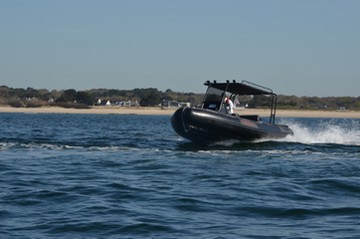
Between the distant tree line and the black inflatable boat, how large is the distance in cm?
8543

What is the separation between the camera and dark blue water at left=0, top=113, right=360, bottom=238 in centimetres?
1048

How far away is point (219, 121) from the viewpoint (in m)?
24.5

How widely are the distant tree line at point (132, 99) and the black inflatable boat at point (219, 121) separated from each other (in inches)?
3363

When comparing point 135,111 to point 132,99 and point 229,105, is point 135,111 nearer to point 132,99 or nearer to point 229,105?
point 132,99

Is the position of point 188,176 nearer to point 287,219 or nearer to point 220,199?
point 220,199

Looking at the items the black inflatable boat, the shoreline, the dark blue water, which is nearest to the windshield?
the black inflatable boat

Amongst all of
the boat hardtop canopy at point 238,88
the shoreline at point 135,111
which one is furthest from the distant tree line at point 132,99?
the boat hardtop canopy at point 238,88

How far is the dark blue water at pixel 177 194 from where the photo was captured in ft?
34.4

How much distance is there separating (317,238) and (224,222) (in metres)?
1.52

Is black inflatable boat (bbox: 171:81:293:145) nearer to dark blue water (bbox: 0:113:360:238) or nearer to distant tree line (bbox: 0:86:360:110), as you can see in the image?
dark blue water (bbox: 0:113:360:238)

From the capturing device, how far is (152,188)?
556 inches

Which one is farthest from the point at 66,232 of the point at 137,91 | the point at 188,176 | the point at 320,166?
the point at 137,91

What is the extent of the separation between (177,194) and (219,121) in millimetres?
11322

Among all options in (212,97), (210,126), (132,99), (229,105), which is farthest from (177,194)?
(132,99)
